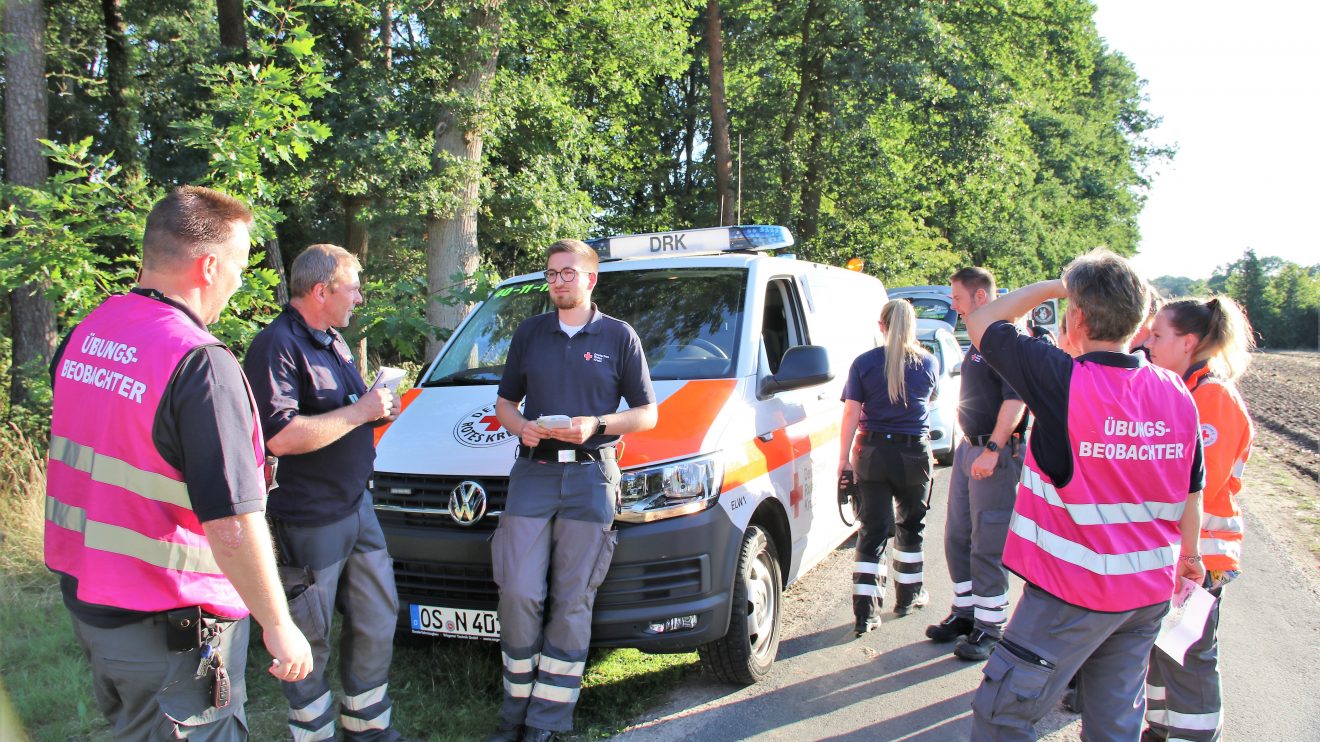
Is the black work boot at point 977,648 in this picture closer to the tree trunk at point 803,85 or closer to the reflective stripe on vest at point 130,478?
the reflective stripe on vest at point 130,478

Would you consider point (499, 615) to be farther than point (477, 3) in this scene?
No

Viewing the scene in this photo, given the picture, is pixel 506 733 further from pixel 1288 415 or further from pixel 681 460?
pixel 1288 415

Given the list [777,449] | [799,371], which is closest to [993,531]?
[777,449]

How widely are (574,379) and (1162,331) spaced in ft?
7.97

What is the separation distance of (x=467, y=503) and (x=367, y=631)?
0.66 m

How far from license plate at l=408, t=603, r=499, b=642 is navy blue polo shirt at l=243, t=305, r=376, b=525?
739 mm

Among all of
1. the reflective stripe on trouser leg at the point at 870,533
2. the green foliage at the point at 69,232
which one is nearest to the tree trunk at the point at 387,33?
the green foliage at the point at 69,232

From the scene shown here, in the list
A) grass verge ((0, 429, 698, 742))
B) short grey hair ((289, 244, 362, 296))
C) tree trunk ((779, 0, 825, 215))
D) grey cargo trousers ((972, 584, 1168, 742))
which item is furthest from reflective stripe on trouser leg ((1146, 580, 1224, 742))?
tree trunk ((779, 0, 825, 215))

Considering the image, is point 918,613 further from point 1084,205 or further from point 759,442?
point 1084,205

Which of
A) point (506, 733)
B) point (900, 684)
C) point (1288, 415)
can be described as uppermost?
point (506, 733)

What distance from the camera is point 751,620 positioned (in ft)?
13.9

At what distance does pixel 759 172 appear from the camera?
2047cm

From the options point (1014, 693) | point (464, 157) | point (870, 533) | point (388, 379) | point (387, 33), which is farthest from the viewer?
point (387, 33)

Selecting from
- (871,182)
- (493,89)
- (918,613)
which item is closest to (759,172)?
(871,182)
